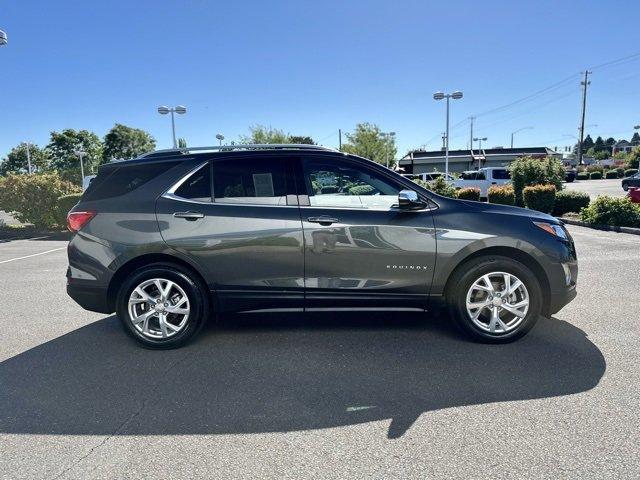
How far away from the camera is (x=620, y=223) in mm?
11367

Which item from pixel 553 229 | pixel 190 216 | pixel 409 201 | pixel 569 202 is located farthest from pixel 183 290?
pixel 569 202

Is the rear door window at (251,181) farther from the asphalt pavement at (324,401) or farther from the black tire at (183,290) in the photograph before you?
the asphalt pavement at (324,401)

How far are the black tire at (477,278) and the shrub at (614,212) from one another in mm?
9404

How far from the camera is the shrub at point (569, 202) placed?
14.3 metres

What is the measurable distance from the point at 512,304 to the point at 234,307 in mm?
2540

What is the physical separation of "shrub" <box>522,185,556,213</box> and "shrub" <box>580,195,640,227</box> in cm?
191

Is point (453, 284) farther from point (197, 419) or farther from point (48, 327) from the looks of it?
point (48, 327)

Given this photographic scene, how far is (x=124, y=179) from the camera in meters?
4.11

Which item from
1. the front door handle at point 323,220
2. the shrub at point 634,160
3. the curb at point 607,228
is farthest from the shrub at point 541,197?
the shrub at point 634,160

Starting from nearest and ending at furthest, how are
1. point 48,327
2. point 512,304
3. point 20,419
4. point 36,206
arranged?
point 20,419, point 512,304, point 48,327, point 36,206

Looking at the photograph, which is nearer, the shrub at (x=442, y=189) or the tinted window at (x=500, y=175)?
the shrub at (x=442, y=189)

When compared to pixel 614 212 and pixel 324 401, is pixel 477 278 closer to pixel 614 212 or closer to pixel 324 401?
pixel 324 401

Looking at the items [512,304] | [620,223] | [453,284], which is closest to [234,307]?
[453,284]

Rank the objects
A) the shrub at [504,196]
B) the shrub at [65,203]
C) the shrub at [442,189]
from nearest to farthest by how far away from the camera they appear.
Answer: the shrub at [65,203] → the shrub at [504,196] → the shrub at [442,189]
